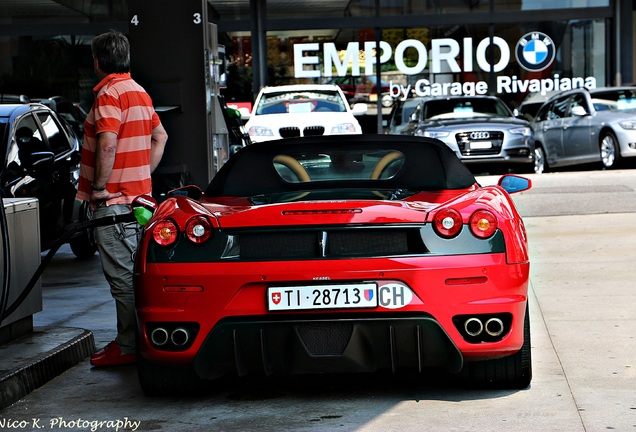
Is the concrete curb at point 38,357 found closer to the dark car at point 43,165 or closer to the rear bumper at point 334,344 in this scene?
the rear bumper at point 334,344

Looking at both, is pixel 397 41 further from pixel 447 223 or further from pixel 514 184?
pixel 447 223

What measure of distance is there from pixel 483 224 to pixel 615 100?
53.5 ft

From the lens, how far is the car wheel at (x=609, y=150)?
776 inches

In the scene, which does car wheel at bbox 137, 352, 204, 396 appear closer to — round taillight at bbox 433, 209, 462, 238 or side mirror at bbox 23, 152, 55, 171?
round taillight at bbox 433, 209, 462, 238

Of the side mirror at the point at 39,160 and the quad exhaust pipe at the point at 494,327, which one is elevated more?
the side mirror at the point at 39,160

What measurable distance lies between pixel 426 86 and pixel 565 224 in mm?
13779

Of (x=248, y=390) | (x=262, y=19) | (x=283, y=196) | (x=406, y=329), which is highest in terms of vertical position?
(x=262, y=19)

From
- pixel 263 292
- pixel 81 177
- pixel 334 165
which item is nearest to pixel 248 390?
pixel 263 292

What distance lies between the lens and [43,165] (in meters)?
11.2

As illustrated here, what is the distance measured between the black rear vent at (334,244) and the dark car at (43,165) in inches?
217

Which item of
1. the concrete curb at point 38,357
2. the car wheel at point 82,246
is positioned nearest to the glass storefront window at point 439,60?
the car wheel at point 82,246

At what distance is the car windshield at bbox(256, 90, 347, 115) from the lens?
2039 centimetres

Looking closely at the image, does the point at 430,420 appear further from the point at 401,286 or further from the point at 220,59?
the point at 220,59

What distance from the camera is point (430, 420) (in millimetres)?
5055
